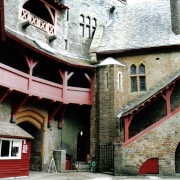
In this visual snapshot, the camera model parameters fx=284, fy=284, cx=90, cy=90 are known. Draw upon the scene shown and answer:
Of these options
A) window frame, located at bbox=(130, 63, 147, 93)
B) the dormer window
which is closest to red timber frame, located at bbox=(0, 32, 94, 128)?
window frame, located at bbox=(130, 63, 147, 93)

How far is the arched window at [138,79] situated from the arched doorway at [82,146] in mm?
4955

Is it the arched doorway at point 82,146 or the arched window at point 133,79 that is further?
the arched doorway at point 82,146

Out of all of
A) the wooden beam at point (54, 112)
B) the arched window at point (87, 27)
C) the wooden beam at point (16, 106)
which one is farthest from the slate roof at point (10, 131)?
the arched window at point (87, 27)

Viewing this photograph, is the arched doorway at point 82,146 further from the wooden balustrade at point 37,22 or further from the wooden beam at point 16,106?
the wooden balustrade at point 37,22

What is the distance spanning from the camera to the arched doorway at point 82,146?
68.0 feet

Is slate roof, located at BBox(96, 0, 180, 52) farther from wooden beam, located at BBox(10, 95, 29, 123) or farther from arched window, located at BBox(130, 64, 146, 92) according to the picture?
wooden beam, located at BBox(10, 95, 29, 123)

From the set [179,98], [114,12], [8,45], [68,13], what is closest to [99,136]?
[179,98]

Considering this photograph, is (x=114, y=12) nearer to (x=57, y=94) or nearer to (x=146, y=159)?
(x=57, y=94)

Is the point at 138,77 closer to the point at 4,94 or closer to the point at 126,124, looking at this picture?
the point at 126,124

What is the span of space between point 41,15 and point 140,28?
7.51 meters

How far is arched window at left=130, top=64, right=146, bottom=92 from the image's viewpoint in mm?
19641

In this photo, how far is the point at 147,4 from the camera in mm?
23844

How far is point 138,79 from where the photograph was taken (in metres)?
19.6

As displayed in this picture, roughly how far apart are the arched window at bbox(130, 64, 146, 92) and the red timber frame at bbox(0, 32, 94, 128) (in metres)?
2.95
